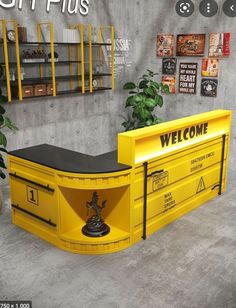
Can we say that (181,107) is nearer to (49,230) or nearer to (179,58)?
(179,58)

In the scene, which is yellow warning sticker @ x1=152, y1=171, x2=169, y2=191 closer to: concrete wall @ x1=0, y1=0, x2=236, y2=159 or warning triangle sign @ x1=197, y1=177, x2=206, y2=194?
warning triangle sign @ x1=197, y1=177, x2=206, y2=194

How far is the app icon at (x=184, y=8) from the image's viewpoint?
6328 mm

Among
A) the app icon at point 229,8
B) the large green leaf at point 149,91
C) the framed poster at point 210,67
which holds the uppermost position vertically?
the app icon at point 229,8

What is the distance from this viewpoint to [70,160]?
3957 millimetres

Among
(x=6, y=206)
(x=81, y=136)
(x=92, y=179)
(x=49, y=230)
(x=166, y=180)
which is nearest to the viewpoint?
(x=92, y=179)

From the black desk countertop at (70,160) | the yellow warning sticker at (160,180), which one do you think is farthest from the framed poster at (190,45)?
the black desk countertop at (70,160)

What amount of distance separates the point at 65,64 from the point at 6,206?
2419 millimetres

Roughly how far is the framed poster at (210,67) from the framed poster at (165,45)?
0.70m

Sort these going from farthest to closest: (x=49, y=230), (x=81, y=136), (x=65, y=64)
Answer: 1. (x=81, y=136)
2. (x=65, y=64)
3. (x=49, y=230)

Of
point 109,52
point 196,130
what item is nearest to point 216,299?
point 196,130

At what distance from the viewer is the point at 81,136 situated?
6.62 metres

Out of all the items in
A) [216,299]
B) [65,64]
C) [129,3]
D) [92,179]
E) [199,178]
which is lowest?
[216,299]

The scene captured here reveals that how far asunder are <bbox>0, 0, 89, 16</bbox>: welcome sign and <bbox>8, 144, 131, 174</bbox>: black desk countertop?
2213mm

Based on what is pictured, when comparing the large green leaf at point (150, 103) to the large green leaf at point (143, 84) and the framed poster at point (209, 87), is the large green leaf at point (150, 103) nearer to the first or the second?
the large green leaf at point (143, 84)
